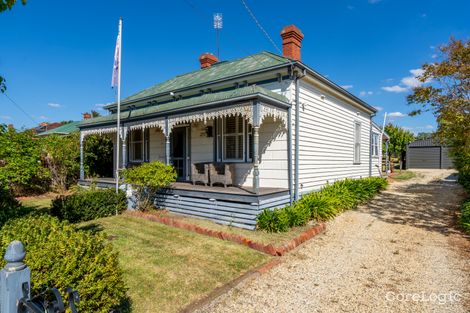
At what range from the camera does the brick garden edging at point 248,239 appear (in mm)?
5513

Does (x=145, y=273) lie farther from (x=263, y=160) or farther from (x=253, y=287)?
(x=263, y=160)

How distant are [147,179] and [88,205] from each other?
1906mm

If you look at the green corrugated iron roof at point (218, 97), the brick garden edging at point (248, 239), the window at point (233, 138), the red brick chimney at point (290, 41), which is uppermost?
the red brick chimney at point (290, 41)

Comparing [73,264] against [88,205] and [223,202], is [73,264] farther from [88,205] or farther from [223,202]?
[88,205]

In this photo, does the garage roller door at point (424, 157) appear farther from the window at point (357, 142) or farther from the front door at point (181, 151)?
the front door at point (181, 151)

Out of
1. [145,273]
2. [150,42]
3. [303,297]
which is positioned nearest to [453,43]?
[303,297]

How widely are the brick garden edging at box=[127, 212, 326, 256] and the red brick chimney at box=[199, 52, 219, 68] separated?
9068mm

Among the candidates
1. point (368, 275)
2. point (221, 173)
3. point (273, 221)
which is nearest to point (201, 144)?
point (221, 173)

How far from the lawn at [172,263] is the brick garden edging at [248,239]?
166 millimetres

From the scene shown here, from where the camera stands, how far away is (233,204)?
730 centimetres

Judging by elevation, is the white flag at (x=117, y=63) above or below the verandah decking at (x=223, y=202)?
above

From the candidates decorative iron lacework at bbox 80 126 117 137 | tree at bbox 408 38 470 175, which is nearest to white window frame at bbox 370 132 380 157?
tree at bbox 408 38 470 175

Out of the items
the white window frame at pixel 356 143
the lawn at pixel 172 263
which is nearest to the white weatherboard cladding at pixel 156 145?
the lawn at pixel 172 263

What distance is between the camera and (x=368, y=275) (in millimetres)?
4668
